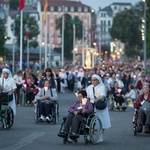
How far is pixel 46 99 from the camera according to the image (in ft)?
86.3

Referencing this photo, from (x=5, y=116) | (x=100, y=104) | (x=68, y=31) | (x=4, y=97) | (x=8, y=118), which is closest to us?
(x=100, y=104)

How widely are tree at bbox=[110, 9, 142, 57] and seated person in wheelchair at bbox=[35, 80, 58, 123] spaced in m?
116

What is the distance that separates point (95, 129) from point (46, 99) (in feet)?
22.0

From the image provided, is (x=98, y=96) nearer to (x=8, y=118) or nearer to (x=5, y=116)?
(x=5, y=116)

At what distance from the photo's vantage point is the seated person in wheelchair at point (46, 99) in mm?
26203

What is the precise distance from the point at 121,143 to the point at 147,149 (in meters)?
1.51

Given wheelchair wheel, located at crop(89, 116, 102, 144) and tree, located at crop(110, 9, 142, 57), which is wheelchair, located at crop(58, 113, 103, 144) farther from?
tree, located at crop(110, 9, 142, 57)

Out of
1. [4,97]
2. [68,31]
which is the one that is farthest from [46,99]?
[68,31]

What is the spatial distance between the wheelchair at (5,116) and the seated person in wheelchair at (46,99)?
82.0 inches

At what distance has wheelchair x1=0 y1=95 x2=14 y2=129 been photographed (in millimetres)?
23734

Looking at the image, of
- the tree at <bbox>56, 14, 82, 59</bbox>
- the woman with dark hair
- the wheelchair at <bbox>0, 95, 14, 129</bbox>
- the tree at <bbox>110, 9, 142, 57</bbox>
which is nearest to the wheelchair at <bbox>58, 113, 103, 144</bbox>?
the wheelchair at <bbox>0, 95, 14, 129</bbox>

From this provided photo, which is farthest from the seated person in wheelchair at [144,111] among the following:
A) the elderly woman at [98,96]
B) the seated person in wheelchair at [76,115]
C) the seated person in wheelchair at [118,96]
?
the seated person in wheelchair at [118,96]

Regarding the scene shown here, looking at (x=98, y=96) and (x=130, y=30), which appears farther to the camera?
(x=130, y=30)

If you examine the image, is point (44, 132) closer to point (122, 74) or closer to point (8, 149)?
point (8, 149)
